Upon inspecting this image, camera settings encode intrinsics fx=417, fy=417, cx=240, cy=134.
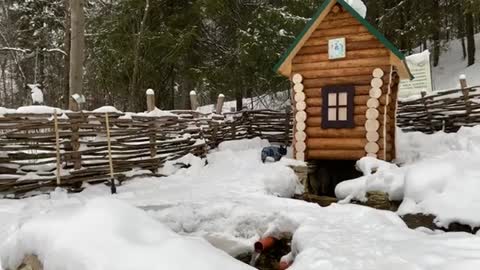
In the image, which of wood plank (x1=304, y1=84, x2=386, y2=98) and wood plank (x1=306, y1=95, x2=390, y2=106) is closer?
wood plank (x1=306, y1=95, x2=390, y2=106)

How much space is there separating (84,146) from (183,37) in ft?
27.6

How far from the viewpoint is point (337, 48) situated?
922 centimetres

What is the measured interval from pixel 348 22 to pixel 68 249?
787 cm

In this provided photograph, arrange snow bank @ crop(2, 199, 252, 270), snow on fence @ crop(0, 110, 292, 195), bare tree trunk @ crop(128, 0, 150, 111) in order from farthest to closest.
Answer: bare tree trunk @ crop(128, 0, 150, 111)
snow on fence @ crop(0, 110, 292, 195)
snow bank @ crop(2, 199, 252, 270)

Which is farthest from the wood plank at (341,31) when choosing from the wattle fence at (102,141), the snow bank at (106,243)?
the snow bank at (106,243)

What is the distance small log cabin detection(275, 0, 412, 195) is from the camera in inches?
349

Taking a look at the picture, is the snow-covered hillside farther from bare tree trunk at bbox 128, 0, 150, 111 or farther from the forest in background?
bare tree trunk at bbox 128, 0, 150, 111

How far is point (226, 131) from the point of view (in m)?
12.6

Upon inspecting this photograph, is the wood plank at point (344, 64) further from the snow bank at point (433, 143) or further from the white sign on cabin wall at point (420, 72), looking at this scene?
the white sign on cabin wall at point (420, 72)

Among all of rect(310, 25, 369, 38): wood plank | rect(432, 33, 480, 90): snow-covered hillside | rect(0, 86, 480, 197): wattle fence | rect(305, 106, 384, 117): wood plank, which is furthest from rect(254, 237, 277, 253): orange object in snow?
rect(432, 33, 480, 90): snow-covered hillside

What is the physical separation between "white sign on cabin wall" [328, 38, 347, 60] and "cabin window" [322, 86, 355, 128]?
2.31ft

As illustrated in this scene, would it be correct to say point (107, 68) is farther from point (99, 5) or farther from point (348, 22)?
point (348, 22)

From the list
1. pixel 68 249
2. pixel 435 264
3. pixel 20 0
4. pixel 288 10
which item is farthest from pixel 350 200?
pixel 20 0

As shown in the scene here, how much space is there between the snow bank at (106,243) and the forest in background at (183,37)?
11.3m
